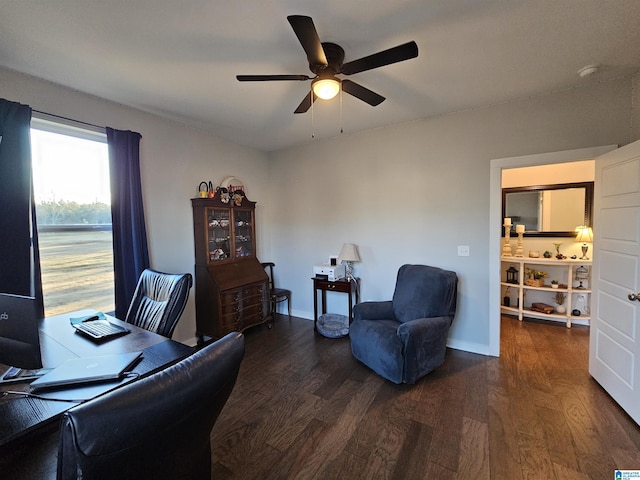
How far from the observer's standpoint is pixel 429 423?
1.96 metres

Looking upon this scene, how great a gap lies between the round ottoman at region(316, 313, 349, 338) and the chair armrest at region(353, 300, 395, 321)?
0.53 metres

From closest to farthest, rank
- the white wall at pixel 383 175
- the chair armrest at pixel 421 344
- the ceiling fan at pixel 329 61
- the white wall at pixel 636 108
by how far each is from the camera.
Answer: the ceiling fan at pixel 329 61 → the white wall at pixel 636 108 → the chair armrest at pixel 421 344 → the white wall at pixel 383 175

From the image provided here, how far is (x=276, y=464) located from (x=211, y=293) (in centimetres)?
198

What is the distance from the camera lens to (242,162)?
3.99 meters

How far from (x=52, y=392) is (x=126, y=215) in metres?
1.91

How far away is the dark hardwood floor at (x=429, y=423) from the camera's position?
5.32 feet

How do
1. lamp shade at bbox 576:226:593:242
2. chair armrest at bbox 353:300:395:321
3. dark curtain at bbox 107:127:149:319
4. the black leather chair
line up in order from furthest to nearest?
1. lamp shade at bbox 576:226:593:242
2. chair armrest at bbox 353:300:395:321
3. dark curtain at bbox 107:127:149:319
4. the black leather chair

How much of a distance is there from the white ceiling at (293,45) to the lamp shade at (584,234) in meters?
2.13

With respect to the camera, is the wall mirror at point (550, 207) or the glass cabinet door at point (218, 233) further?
the wall mirror at point (550, 207)

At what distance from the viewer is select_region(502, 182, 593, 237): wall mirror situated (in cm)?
378

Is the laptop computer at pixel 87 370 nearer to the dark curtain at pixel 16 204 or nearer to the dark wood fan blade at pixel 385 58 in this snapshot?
the dark curtain at pixel 16 204

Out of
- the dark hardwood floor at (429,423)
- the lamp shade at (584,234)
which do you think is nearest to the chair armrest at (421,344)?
the dark hardwood floor at (429,423)

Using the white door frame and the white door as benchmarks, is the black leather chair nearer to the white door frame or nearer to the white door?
the white door

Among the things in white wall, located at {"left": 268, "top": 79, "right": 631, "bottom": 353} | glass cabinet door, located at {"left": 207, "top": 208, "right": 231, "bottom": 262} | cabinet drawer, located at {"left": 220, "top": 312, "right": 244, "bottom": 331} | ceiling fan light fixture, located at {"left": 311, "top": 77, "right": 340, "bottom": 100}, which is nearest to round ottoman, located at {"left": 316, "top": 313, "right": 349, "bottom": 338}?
white wall, located at {"left": 268, "top": 79, "right": 631, "bottom": 353}
